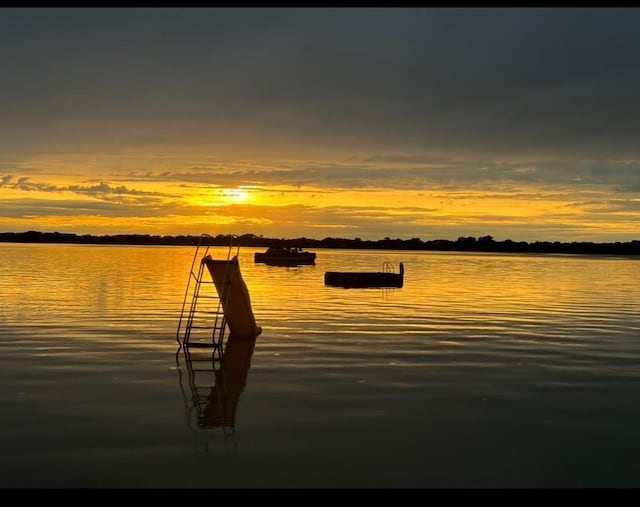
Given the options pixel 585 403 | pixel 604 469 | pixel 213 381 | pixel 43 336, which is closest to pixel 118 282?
pixel 43 336

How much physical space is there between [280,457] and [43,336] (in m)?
16.7

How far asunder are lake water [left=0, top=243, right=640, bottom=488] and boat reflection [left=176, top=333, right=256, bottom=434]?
12 centimetres

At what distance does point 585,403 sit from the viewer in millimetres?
14961

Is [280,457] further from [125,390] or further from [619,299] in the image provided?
[619,299]

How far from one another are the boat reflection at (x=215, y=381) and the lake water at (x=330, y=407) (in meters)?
0.12

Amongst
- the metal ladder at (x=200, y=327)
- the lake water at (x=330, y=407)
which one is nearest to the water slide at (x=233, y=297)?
the metal ladder at (x=200, y=327)

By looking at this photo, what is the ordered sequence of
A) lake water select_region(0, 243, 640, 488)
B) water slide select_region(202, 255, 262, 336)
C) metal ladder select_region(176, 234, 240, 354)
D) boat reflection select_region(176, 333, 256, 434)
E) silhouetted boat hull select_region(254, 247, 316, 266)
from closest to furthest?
lake water select_region(0, 243, 640, 488), boat reflection select_region(176, 333, 256, 434), metal ladder select_region(176, 234, 240, 354), water slide select_region(202, 255, 262, 336), silhouetted boat hull select_region(254, 247, 316, 266)

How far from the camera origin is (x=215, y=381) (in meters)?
17.4

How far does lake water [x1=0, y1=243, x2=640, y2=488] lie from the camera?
10.1 meters

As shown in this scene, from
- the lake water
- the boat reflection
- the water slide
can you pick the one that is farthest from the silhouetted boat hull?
the boat reflection

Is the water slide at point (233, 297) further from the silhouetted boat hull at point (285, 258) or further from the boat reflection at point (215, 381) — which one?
the silhouetted boat hull at point (285, 258)

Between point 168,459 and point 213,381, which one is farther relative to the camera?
point 213,381

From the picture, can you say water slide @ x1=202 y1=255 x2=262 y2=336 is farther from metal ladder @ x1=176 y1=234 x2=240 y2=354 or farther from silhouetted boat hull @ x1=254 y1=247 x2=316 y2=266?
silhouetted boat hull @ x1=254 y1=247 x2=316 y2=266

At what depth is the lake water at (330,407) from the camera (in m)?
10.1
